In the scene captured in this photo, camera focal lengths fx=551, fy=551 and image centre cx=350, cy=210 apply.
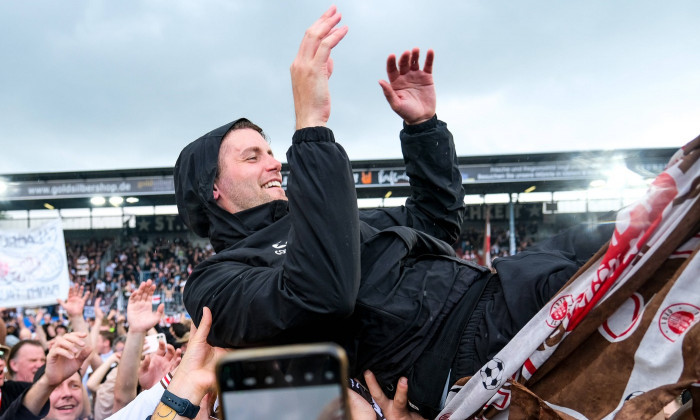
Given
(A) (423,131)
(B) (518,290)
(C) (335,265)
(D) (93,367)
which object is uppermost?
(A) (423,131)

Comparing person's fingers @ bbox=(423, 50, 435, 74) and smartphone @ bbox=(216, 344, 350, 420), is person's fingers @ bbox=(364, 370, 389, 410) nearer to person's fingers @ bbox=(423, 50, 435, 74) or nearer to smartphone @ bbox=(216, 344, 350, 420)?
Answer: person's fingers @ bbox=(423, 50, 435, 74)

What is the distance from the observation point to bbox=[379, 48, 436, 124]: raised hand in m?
2.53

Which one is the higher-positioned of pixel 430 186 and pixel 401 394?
pixel 430 186

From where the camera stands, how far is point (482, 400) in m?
1.63

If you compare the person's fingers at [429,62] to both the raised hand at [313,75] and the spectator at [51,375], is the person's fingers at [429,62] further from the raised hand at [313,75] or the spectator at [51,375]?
the spectator at [51,375]

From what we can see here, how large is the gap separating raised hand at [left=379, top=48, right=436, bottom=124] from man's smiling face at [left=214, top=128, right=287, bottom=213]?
0.73 metres

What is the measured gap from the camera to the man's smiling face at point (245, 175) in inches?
109

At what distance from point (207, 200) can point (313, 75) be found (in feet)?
3.63

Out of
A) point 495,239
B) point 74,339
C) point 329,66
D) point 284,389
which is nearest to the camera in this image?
point 284,389

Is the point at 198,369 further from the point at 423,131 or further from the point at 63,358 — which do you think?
the point at 63,358

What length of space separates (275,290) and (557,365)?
904 millimetres

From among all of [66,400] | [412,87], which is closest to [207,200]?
[412,87]

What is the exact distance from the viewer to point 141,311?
3.79m

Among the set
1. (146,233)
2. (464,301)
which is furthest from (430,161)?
(146,233)
